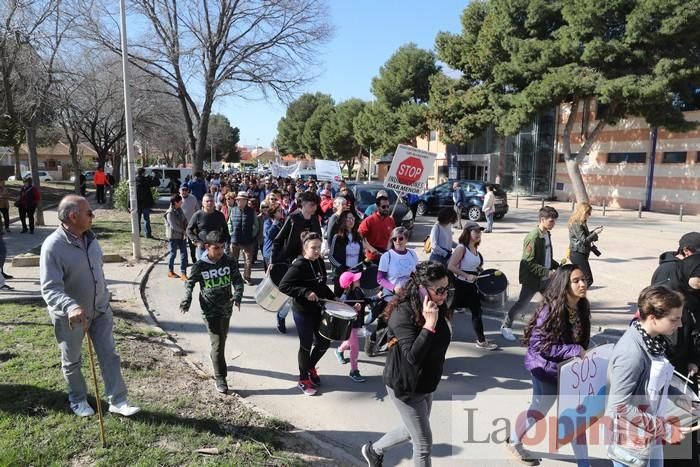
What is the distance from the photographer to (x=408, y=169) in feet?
33.0

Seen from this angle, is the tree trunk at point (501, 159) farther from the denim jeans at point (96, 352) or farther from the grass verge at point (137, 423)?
the denim jeans at point (96, 352)

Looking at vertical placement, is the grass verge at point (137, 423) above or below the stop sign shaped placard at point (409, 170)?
below

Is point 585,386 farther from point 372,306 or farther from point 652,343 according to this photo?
point 372,306

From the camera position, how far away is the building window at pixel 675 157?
25250mm

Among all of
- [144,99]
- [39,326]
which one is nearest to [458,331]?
[39,326]

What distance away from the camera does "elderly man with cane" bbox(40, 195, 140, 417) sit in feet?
12.1

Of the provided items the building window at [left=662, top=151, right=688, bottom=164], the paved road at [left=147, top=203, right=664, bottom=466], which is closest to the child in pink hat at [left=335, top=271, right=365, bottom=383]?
the paved road at [left=147, top=203, right=664, bottom=466]

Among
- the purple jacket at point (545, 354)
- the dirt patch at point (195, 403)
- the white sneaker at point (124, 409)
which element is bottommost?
the dirt patch at point (195, 403)

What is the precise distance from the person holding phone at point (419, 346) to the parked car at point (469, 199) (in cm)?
1561

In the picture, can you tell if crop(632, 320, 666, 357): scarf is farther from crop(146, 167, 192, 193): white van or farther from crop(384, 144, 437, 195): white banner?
crop(146, 167, 192, 193): white van

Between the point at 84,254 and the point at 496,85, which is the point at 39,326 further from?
the point at 496,85

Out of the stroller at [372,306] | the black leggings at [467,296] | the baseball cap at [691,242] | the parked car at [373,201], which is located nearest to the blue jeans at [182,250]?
the stroller at [372,306]

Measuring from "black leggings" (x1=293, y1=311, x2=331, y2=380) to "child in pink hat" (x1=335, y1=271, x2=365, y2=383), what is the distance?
40 cm

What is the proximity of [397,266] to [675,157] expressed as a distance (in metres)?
26.4
